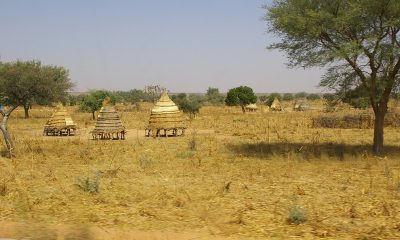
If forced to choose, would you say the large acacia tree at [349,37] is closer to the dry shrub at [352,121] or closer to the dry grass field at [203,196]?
the dry grass field at [203,196]

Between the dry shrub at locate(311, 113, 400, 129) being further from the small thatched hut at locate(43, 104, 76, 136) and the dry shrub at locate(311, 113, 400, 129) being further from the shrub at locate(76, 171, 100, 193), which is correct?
the shrub at locate(76, 171, 100, 193)

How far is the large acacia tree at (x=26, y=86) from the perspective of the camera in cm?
1864

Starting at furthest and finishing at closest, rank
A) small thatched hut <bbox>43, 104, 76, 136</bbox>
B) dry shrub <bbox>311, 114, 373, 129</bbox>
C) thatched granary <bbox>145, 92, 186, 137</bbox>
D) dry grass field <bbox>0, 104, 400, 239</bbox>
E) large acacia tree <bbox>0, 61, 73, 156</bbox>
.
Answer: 1. dry shrub <bbox>311, 114, 373, 129</bbox>
2. small thatched hut <bbox>43, 104, 76, 136</bbox>
3. thatched granary <bbox>145, 92, 186, 137</bbox>
4. large acacia tree <bbox>0, 61, 73, 156</bbox>
5. dry grass field <bbox>0, 104, 400, 239</bbox>

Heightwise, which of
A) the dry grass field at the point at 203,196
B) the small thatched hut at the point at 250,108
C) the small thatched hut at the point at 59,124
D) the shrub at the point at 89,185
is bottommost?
the dry grass field at the point at 203,196

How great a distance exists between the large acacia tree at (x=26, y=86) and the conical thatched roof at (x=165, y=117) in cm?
518

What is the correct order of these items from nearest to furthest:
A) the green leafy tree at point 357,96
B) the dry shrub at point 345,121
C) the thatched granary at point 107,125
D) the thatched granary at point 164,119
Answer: the green leafy tree at point 357,96 → the thatched granary at point 107,125 → the thatched granary at point 164,119 → the dry shrub at point 345,121

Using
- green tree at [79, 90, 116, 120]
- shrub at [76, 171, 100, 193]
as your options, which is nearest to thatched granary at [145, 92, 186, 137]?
shrub at [76, 171, 100, 193]

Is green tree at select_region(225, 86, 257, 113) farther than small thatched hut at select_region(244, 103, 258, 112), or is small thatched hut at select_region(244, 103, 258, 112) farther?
small thatched hut at select_region(244, 103, 258, 112)

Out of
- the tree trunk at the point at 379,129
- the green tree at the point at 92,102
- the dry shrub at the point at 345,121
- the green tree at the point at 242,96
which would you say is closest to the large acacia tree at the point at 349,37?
the tree trunk at the point at 379,129

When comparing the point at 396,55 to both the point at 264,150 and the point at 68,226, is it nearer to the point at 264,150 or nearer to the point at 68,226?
the point at 264,150

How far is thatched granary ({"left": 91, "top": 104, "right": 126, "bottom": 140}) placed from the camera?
22.1 m

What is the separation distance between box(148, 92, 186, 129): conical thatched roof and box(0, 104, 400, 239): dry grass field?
25.7 feet

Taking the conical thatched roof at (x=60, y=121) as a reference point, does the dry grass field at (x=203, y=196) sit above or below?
below

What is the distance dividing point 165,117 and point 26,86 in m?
7.04
